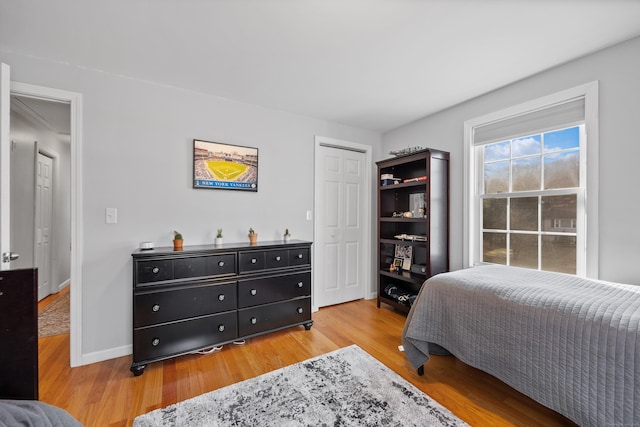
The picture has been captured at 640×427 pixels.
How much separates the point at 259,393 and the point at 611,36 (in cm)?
344

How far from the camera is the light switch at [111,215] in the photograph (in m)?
2.26

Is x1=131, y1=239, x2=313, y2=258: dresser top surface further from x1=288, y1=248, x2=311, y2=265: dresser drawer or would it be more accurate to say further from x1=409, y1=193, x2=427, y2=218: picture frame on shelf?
x1=409, y1=193, x2=427, y2=218: picture frame on shelf

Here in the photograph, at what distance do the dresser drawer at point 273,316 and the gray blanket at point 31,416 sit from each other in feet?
4.99

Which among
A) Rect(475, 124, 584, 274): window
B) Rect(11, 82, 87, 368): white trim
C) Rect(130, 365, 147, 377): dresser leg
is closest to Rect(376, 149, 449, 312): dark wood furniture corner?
Rect(475, 124, 584, 274): window

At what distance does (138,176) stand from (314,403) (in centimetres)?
233

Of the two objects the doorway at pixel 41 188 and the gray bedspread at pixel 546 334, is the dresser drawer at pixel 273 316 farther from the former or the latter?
the doorway at pixel 41 188

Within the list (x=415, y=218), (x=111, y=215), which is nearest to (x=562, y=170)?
(x=415, y=218)

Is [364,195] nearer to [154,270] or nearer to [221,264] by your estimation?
[221,264]

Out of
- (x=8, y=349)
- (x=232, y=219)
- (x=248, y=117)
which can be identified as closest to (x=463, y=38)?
(x=248, y=117)

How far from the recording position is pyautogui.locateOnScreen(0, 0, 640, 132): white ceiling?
1576mm

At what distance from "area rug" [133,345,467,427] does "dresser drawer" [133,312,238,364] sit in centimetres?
54

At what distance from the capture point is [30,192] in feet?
11.0

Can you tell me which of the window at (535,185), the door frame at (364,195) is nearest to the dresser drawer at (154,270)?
the door frame at (364,195)

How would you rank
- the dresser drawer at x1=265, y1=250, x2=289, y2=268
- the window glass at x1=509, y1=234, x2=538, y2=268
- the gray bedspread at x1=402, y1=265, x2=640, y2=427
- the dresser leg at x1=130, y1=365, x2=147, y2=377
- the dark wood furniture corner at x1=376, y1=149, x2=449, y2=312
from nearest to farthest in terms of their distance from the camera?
the gray bedspread at x1=402, y1=265, x2=640, y2=427 < the dresser leg at x1=130, y1=365, x2=147, y2=377 < the window glass at x1=509, y1=234, x2=538, y2=268 < the dresser drawer at x1=265, y1=250, x2=289, y2=268 < the dark wood furniture corner at x1=376, y1=149, x2=449, y2=312
